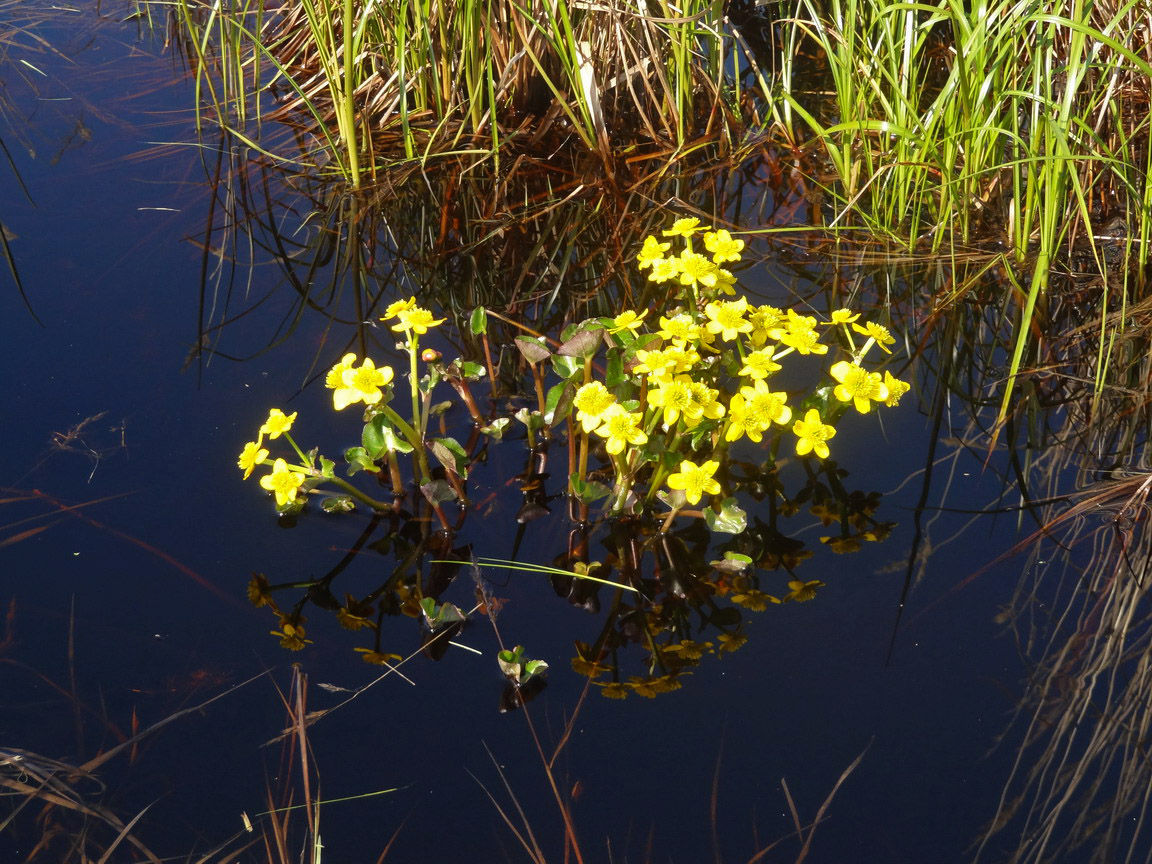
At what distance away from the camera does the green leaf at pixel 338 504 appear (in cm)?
167

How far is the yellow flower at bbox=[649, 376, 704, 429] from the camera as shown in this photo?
147 centimetres

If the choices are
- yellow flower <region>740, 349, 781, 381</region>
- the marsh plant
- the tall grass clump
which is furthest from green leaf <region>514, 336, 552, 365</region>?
the tall grass clump

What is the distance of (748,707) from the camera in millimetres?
1368

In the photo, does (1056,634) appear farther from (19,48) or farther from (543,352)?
(19,48)

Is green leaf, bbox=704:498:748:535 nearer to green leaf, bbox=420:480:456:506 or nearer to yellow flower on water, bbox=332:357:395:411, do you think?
green leaf, bbox=420:480:456:506

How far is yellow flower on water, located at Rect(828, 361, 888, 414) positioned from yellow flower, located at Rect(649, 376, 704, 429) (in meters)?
0.25

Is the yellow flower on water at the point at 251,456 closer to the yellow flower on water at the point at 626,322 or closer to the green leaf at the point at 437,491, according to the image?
the green leaf at the point at 437,491

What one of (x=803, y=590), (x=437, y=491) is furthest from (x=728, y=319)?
(x=437, y=491)

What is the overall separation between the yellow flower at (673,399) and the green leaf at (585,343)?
0.18 metres

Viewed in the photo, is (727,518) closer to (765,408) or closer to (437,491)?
(765,408)

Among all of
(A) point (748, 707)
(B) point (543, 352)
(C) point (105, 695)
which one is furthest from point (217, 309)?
(A) point (748, 707)

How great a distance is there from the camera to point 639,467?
5.44 ft

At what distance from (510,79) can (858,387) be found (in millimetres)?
1500

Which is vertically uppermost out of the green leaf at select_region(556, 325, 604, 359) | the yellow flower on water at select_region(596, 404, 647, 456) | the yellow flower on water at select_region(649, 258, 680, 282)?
the yellow flower on water at select_region(649, 258, 680, 282)
